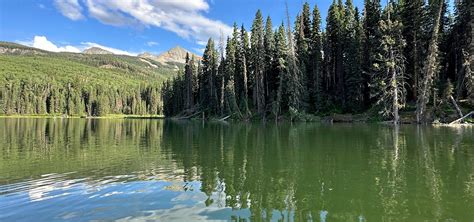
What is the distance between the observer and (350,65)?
68.1 m

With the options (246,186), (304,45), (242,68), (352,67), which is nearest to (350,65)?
(352,67)

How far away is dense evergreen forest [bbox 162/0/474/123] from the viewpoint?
55.1 metres

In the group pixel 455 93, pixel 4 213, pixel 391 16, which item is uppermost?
pixel 391 16

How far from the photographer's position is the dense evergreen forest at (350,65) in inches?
2170

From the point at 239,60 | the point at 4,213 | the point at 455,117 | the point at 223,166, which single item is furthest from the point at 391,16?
the point at 4,213

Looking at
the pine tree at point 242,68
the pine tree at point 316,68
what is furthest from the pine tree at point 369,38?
the pine tree at point 242,68

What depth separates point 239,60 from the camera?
91812mm

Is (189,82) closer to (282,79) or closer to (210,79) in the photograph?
(210,79)

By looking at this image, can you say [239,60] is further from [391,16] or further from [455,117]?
[455,117]

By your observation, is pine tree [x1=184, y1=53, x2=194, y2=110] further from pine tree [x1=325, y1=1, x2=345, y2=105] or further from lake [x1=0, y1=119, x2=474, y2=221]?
lake [x1=0, y1=119, x2=474, y2=221]

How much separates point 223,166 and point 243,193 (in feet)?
20.4

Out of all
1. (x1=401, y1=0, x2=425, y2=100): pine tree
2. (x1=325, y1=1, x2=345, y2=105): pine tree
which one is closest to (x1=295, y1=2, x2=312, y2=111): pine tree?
(x1=325, y1=1, x2=345, y2=105): pine tree

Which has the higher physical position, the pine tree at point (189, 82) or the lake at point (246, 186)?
the pine tree at point (189, 82)

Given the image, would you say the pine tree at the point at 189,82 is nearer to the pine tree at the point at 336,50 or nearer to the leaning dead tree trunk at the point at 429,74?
the pine tree at the point at 336,50
